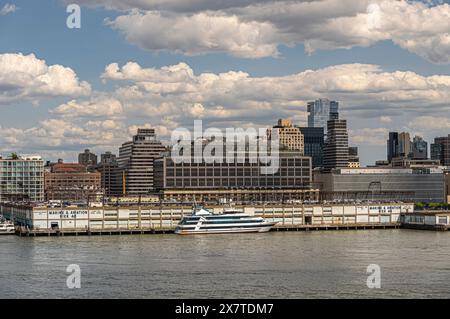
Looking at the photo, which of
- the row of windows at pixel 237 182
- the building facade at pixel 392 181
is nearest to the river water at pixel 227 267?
the row of windows at pixel 237 182

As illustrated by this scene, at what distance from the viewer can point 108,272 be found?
166 feet

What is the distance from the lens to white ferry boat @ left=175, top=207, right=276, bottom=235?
86000mm

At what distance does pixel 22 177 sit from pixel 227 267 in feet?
369

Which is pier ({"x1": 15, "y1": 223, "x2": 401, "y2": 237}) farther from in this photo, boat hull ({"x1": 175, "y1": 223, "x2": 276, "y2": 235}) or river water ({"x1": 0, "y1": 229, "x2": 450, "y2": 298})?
river water ({"x1": 0, "y1": 229, "x2": 450, "y2": 298})

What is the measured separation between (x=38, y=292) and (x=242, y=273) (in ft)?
39.2

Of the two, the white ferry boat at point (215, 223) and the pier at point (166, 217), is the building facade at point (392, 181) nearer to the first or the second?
the pier at point (166, 217)

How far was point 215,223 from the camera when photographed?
8650 centimetres

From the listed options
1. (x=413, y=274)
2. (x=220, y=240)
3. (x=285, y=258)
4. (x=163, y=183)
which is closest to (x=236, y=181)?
(x=163, y=183)

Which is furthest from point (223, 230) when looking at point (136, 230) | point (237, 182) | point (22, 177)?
point (22, 177)

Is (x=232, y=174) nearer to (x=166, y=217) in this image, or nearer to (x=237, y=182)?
(x=237, y=182)

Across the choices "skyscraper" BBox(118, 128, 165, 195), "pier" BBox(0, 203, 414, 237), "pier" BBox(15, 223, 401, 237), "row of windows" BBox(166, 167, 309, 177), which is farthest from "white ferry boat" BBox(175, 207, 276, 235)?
"skyscraper" BBox(118, 128, 165, 195)

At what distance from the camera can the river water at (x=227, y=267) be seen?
141 ft

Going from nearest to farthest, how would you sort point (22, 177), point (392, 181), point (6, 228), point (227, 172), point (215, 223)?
point (215, 223)
point (6, 228)
point (227, 172)
point (22, 177)
point (392, 181)

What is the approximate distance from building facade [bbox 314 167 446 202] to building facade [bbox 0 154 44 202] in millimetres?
50623
